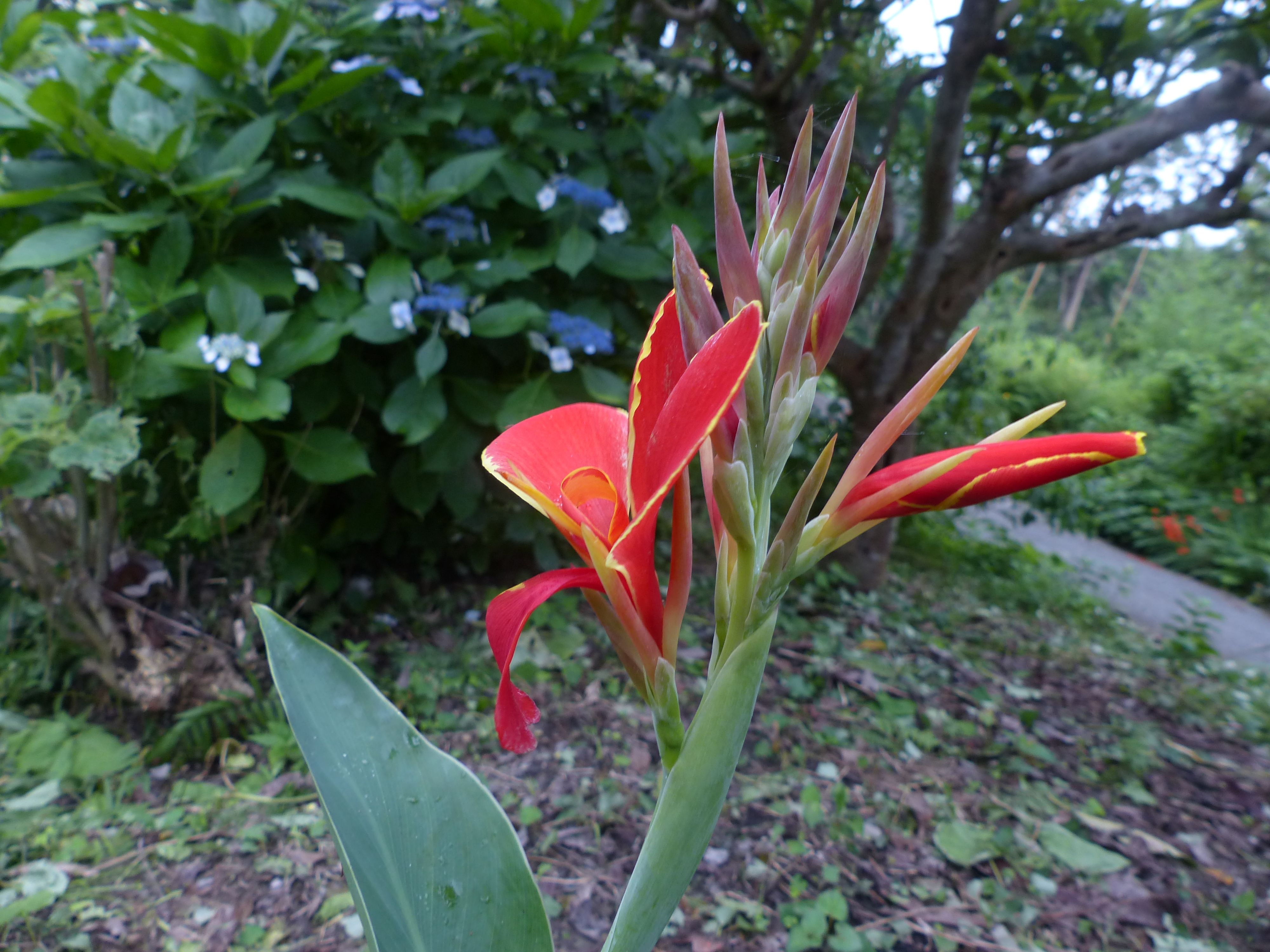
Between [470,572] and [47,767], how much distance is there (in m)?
1.17

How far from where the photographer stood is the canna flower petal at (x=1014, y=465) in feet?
1.36

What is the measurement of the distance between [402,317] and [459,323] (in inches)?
5.3

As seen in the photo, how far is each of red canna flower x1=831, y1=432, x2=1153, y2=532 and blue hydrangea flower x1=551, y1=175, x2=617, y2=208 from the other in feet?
4.83

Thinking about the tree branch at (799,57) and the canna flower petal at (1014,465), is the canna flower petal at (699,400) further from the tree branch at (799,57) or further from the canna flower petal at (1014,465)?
the tree branch at (799,57)

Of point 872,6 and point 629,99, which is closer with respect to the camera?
point 872,6

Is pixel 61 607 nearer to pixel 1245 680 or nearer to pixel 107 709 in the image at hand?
pixel 107 709

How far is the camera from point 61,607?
1.49 metres

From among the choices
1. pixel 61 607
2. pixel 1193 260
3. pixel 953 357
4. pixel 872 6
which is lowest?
pixel 61 607

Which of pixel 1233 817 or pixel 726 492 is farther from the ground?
pixel 726 492

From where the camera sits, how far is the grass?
1.17m

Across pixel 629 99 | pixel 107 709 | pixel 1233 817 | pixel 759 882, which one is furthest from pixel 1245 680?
pixel 107 709

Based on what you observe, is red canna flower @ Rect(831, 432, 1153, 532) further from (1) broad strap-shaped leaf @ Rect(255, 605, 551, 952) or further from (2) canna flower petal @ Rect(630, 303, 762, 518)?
(1) broad strap-shaped leaf @ Rect(255, 605, 551, 952)

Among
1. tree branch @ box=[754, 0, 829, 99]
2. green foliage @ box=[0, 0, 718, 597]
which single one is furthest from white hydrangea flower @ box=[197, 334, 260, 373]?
tree branch @ box=[754, 0, 829, 99]

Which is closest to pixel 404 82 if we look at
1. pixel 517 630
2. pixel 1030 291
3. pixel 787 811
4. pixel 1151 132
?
pixel 517 630
